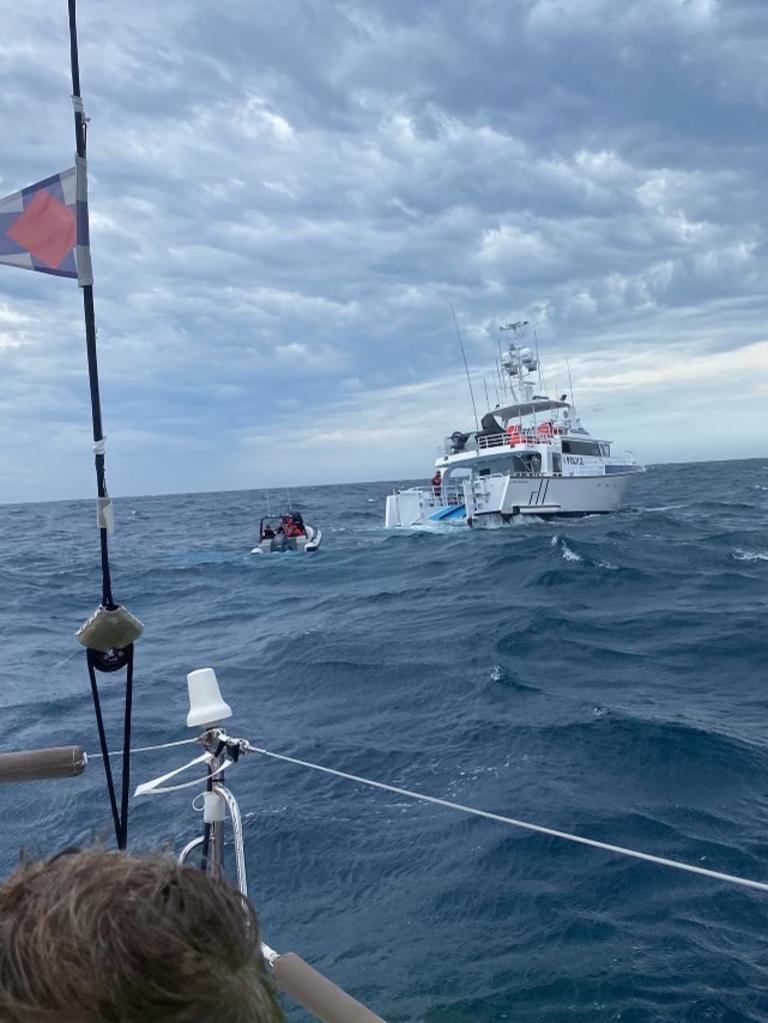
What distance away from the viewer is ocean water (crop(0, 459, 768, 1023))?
15.3 ft

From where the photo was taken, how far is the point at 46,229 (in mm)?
3400

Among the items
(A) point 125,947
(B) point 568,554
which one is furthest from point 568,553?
(A) point 125,947

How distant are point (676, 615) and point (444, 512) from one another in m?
23.1

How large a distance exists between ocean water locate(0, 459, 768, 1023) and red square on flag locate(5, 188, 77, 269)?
2451mm

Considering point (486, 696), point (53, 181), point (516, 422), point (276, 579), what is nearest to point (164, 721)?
point (486, 696)

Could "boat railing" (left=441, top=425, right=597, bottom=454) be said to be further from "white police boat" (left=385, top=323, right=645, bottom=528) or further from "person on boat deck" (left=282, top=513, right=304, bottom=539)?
"person on boat deck" (left=282, top=513, right=304, bottom=539)

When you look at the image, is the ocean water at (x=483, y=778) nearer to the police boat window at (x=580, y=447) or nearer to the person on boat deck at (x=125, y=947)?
the person on boat deck at (x=125, y=947)

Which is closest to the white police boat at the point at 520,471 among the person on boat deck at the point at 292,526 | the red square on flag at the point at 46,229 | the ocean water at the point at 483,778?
the person on boat deck at the point at 292,526

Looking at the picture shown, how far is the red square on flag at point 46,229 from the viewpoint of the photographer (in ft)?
11.1

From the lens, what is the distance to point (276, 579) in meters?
26.4

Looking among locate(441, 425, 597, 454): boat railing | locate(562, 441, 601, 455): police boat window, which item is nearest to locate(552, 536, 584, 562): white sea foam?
locate(441, 425, 597, 454): boat railing

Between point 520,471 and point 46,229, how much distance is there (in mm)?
35533

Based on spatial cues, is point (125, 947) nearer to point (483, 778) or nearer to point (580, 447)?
point (483, 778)

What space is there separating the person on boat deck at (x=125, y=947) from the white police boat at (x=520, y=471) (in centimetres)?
3318
